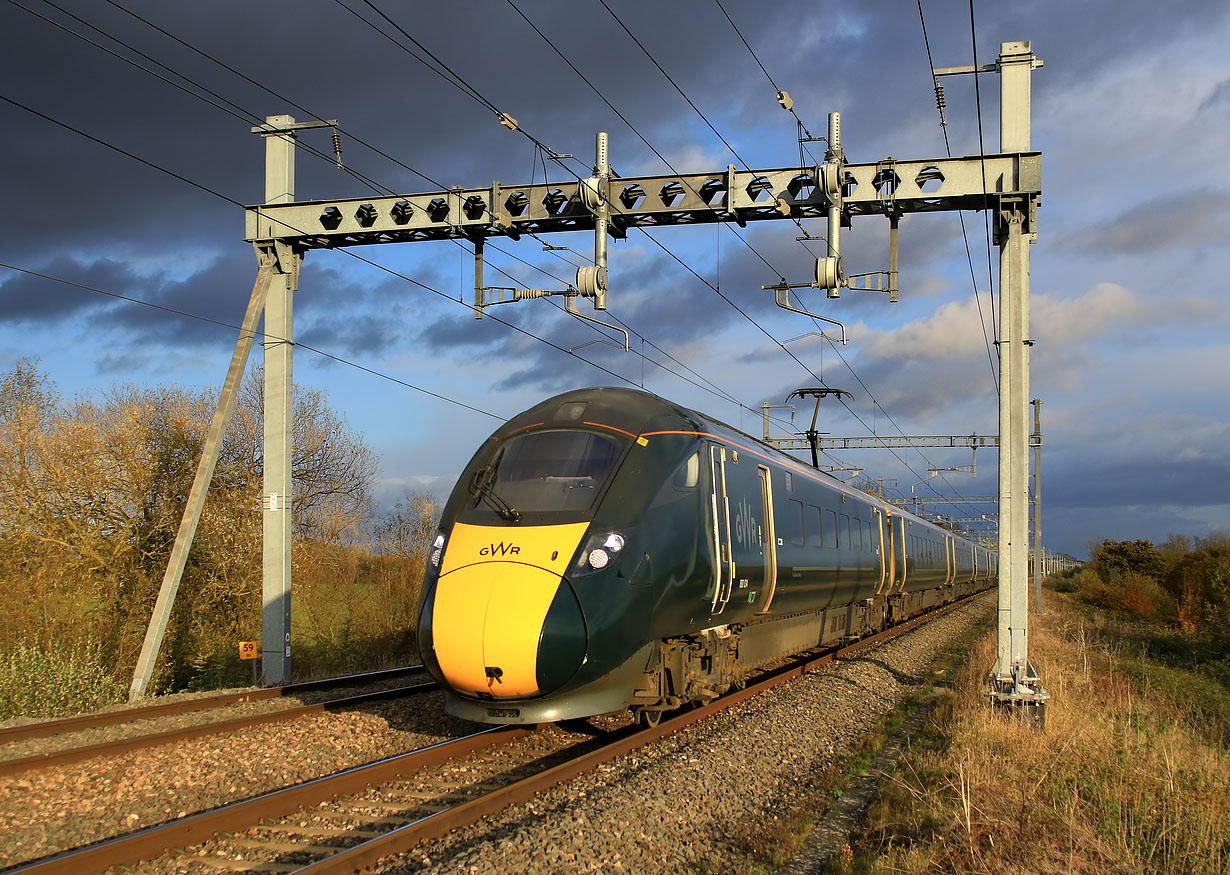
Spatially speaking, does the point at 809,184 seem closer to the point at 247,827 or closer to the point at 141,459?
the point at 247,827

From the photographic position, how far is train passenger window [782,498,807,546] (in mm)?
13164

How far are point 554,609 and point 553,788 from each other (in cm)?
141

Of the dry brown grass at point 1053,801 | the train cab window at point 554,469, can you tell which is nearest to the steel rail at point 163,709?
the train cab window at point 554,469

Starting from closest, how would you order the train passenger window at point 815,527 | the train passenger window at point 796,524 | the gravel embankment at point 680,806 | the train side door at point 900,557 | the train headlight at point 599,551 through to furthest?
the gravel embankment at point 680,806 < the train headlight at point 599,551 < the train passenger window at point 796,524 < the train passenger window at point 815,527 < the train side door at point 900,557

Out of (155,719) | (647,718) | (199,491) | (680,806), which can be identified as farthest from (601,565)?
(199,491)

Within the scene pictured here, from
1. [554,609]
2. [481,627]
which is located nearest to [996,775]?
[554,609]

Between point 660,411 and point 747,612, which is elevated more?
point 660,411

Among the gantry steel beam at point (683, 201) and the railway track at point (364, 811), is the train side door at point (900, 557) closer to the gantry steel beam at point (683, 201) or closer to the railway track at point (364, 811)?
the gantry steel beam at point (683, 201)

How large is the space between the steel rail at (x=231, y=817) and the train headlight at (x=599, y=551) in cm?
219

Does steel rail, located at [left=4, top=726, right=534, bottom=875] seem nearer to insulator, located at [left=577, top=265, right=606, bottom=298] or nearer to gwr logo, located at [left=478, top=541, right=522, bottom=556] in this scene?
gwr logo, located at [left=478, top=541, right=522, bottom=556]

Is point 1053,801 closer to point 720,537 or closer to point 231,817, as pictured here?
point 720,537

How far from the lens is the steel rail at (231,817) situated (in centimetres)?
541

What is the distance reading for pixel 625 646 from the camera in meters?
8.34

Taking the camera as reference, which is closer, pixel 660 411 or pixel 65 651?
pixel 660 411
